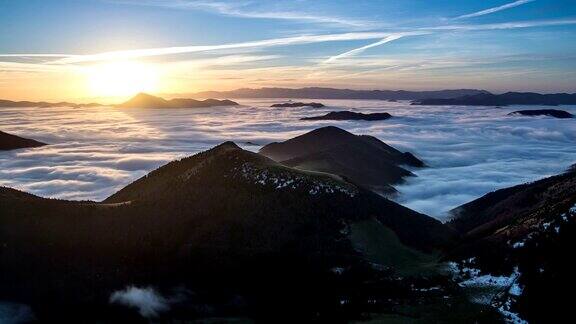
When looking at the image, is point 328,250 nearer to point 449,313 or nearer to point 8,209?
point 449,313

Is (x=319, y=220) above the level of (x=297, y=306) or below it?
above

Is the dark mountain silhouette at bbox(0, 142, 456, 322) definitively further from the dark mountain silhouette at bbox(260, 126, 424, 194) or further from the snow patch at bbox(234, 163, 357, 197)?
the dark mountain silhouette at bbox(260, 126, 424, 194)

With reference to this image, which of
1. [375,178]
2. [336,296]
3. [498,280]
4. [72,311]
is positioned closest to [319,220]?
[336,296]

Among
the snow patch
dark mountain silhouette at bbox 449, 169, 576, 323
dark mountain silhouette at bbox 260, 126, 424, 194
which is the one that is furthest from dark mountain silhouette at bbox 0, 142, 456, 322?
dark mountain silhouette at bbox 260, 126, 424, 194

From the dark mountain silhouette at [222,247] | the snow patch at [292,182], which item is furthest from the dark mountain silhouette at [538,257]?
the snow patch at [292,182]

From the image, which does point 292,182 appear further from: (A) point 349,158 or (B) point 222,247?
(A) point 349,158

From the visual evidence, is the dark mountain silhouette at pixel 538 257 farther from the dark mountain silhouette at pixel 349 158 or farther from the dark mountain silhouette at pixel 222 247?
the dark mountain silhouette at pixel 349 158
